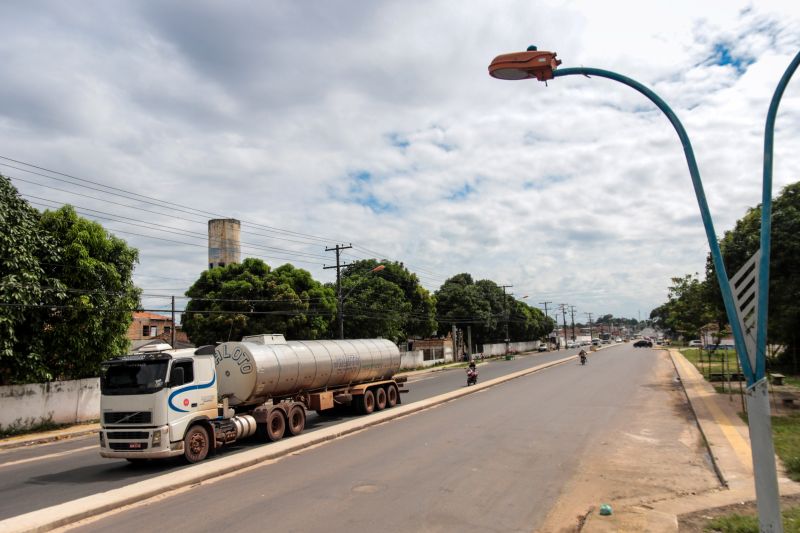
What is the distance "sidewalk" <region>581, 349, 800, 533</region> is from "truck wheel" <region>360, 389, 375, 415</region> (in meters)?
10.6

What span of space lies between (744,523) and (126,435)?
11530mm

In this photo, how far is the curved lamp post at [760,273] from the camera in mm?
6145

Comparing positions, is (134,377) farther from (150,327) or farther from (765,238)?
(150,327)

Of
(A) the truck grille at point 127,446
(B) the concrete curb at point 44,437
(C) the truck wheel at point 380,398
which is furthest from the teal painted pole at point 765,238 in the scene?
(B) the concrete curb at point 44,437

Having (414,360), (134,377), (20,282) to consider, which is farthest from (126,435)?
(414,360)

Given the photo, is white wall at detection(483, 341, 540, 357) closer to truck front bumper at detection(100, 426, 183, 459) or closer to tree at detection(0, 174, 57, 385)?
tree at detection(0, 174, 57, 385)

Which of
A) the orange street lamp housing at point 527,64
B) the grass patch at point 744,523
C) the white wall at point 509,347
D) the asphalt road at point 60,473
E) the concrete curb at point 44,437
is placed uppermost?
the orange street lamp housing at point 527,64

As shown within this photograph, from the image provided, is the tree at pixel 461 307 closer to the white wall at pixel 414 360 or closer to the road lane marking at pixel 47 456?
the white wall at pixel 414 360

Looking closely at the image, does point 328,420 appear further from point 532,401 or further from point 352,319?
point 352,319

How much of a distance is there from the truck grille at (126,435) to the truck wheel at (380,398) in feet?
34.8

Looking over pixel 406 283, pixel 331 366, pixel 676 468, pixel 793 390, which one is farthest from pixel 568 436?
pixel 406 283

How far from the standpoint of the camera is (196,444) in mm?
13305

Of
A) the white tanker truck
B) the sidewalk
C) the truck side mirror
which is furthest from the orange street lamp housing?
the white tanker truck

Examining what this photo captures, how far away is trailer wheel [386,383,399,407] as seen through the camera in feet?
74.5
